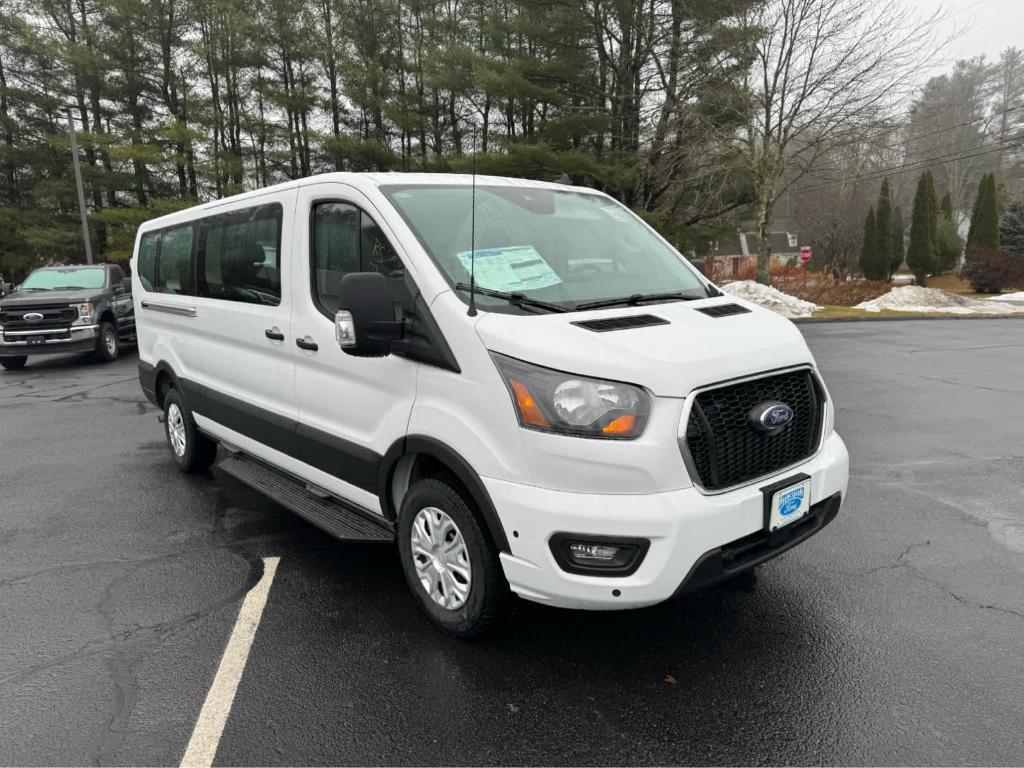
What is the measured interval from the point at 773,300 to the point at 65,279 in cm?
1838

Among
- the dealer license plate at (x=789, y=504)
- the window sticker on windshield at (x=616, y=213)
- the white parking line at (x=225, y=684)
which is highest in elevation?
the window sticker on windshield at (x=616, y=213)

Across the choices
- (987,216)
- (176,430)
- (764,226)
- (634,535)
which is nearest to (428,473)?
(634,535)

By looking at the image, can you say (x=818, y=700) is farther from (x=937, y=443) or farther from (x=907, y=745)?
(x=937, y=443)

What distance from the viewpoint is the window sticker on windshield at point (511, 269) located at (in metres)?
3.14

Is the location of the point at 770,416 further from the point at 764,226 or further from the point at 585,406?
the point at 764,226

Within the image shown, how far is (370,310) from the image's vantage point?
296cm

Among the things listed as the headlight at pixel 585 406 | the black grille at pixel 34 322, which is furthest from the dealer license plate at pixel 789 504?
the black grille at pixel 34 322

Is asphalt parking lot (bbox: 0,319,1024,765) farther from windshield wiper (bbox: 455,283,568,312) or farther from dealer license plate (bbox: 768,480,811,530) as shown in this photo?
windshield wiper (bbox: 455,283,568,312)

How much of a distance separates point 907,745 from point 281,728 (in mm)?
2253

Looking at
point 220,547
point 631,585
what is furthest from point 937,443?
point 220,547

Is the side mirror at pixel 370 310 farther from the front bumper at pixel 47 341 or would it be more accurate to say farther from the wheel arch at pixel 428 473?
the front bumper at pixel 47 341

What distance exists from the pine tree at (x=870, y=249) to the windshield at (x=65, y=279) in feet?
123

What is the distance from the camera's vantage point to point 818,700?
275 cm

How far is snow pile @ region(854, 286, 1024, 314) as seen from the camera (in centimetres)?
2269
